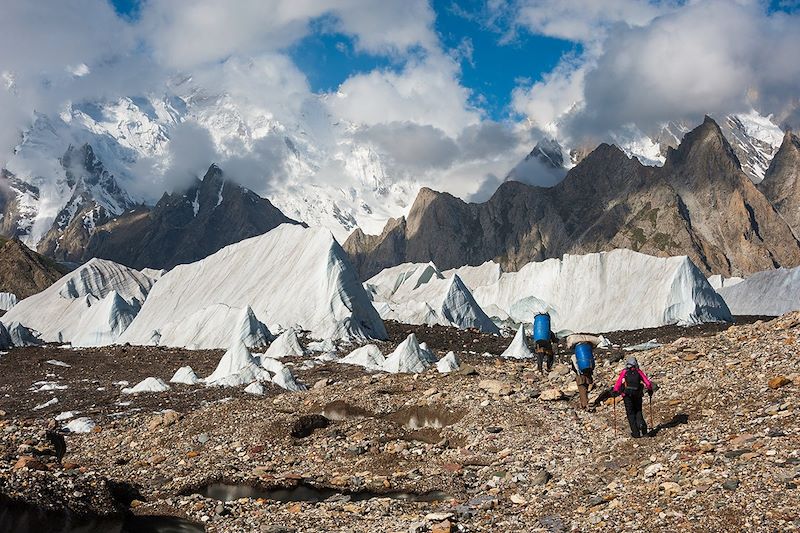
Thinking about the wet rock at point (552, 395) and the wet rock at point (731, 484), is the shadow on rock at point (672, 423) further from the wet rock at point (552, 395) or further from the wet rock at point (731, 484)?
the wet rock at point (731, 484)

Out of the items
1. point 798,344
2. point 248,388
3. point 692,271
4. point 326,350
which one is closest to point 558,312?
point 692,271

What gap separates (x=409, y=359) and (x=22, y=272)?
171 m

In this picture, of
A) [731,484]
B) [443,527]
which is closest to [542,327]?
[443,527]

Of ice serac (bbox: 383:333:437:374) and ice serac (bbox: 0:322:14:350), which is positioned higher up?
ice serac (bbox: 0:322:14:350)

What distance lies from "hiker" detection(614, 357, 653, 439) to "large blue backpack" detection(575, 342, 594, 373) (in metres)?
2.98

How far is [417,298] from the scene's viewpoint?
97750mm

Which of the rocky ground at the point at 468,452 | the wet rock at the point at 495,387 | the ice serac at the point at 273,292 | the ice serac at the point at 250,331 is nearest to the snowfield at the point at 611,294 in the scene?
the ice serac at the point at 273,292

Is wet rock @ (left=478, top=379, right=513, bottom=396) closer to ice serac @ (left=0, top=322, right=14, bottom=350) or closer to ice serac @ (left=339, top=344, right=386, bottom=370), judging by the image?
ice serac @ (left=339, top=344, right=386, bottom=370)

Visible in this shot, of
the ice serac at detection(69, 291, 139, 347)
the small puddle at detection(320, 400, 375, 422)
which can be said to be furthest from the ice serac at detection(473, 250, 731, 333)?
the small puddle at detection(320, 400, 375, 422)

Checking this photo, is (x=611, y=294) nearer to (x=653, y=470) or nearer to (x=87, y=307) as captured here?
(x=87, y=307)

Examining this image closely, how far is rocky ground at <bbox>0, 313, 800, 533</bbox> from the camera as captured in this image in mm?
13391

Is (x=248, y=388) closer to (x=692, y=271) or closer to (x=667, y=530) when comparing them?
(x=667, y=530)

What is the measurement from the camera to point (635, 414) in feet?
56.9

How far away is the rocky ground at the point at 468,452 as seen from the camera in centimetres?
1339
